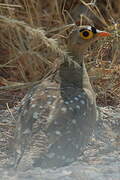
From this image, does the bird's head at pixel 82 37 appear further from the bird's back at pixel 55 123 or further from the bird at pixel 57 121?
the bird's back at pixel 55 123

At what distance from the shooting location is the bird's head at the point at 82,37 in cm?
402

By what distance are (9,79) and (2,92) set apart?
10.0 inches

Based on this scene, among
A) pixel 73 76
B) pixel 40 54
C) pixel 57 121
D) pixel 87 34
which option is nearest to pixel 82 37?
pixel 87 34

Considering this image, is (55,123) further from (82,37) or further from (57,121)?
(82,37)

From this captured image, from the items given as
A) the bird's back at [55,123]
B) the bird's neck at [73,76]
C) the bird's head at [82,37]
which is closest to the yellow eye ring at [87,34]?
the bird's head at [82,37]

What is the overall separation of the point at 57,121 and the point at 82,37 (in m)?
0.98

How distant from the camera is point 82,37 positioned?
4074 millimetres

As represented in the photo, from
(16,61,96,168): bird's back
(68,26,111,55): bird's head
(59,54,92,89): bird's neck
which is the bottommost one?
(16,61,96,168): bird's back

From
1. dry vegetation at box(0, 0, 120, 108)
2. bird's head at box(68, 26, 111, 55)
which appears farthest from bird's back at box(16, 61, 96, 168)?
dry vegetation at box(0, 0, 120, 108)

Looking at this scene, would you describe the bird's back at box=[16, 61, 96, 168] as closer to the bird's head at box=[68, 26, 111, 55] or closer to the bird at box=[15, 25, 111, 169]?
the bird at box=[15, 25, 111, 169]

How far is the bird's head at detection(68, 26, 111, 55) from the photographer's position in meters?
4.02

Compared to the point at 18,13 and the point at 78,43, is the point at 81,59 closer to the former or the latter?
the point at 78,43

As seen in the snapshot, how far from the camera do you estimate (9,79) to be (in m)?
5.08

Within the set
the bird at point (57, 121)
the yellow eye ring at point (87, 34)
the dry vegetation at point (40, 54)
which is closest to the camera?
the bird at point (57, 121)
